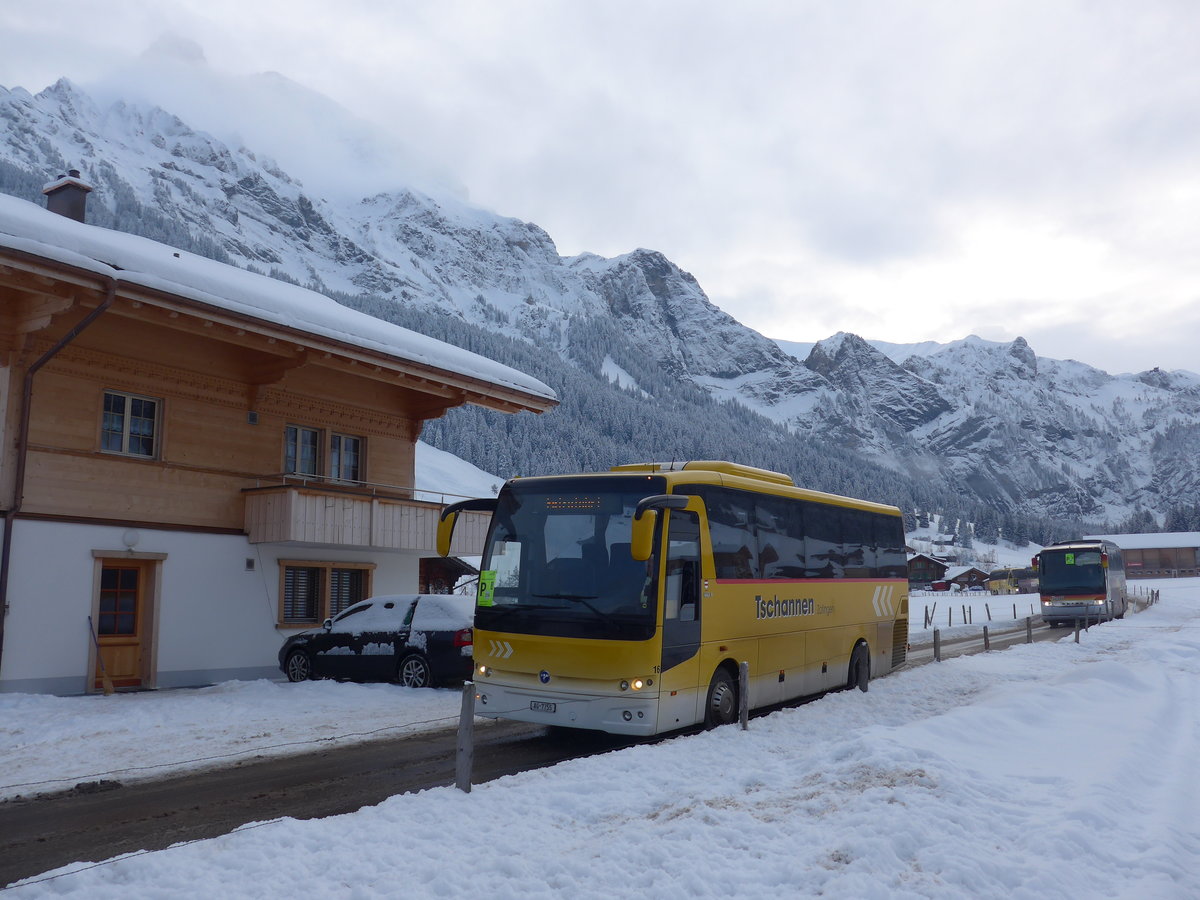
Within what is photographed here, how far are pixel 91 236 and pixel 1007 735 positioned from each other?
16198 millimetres

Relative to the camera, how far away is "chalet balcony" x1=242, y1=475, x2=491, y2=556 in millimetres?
18469

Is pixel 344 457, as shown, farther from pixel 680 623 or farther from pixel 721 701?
pixel 680 623

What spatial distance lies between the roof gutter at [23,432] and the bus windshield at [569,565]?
8.12m

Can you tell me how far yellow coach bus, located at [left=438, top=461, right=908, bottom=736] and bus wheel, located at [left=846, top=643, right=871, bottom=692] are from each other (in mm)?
2218

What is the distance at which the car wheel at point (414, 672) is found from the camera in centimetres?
1614

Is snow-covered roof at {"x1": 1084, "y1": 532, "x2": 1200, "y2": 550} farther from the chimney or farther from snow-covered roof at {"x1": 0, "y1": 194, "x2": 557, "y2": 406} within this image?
the chimney

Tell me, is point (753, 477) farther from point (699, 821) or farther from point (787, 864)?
point (787, 864)

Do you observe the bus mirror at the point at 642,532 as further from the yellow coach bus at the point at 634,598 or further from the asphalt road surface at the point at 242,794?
the asphalt road surface at the point at 242,794

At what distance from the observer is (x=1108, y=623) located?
3647 centimetres

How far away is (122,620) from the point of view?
16.9 metres

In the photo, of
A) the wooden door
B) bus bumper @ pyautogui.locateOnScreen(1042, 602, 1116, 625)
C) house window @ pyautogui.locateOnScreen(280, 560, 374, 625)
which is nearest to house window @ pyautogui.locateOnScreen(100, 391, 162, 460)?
the wooden door

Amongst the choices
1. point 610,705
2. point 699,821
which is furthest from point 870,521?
point 699,821

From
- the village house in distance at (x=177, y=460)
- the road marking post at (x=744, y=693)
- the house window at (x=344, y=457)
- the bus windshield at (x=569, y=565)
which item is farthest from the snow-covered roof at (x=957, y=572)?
the bus windshield at (x=569, y=565)

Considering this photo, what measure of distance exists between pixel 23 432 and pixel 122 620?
12.5 ft
